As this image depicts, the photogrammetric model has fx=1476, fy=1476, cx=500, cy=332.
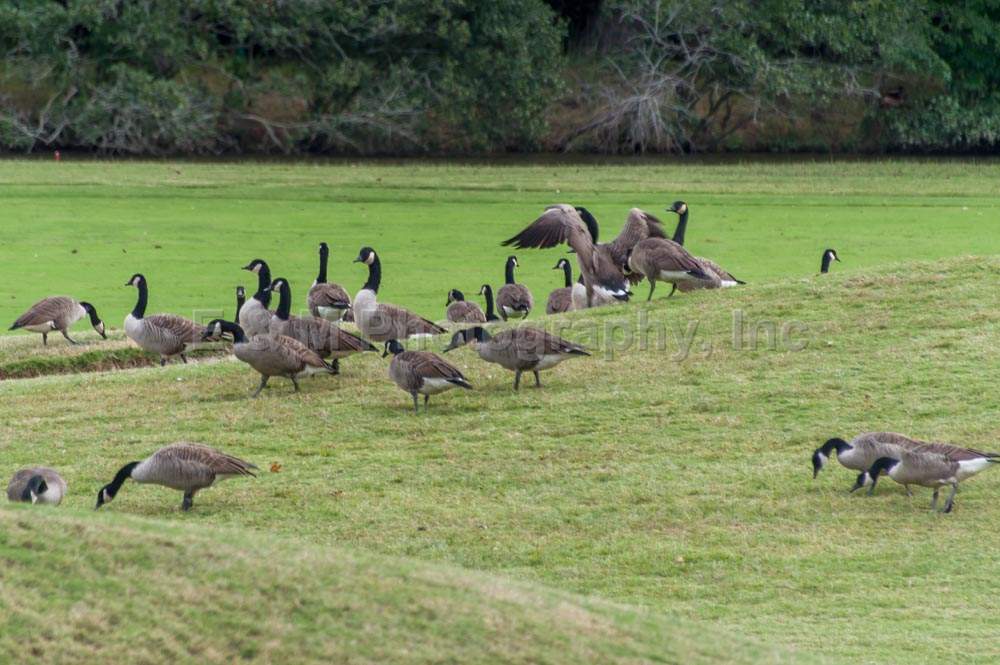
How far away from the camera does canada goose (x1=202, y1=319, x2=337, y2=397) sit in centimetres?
1429

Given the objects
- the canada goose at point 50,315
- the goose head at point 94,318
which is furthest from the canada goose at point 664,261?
the canada goose at point 50,315

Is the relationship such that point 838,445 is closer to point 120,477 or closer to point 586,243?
point 120,477

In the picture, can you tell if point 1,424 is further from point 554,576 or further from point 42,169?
point 42,169

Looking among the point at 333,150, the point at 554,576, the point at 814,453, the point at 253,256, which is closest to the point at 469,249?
the point at 253,256

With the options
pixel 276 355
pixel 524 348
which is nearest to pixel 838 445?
pixel 524 348

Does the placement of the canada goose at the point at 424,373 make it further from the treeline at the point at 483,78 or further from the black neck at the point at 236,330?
the treeline at the point at 483,78

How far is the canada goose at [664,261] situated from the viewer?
55.8 feet

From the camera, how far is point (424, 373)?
13.6 m

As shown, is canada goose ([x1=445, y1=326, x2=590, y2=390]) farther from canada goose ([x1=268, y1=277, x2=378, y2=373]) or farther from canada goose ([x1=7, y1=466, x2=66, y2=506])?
canada goose ([x1=7, y1=466, x2=66, y2=506])

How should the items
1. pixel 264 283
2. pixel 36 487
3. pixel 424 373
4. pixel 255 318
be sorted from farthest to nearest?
1. pixel 264 283
2. pixel 255 318
3. pixel 424 373
4. pixel 36 487

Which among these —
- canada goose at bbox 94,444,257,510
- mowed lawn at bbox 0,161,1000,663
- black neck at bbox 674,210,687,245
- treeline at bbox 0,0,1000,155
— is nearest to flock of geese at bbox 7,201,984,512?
canada goose at bbox 94,444,257,510

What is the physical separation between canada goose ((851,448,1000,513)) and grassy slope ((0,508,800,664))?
3541mm

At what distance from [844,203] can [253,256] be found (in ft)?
48.2

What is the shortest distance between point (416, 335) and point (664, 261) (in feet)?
9.86
